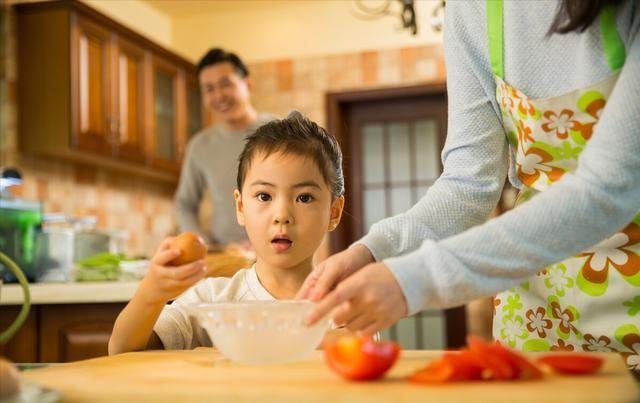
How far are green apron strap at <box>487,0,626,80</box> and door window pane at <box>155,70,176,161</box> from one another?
12.6 feet

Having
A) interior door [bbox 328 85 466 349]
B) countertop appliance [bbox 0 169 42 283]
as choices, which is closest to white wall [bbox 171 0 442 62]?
interior door [bbox 328 85 466 349]

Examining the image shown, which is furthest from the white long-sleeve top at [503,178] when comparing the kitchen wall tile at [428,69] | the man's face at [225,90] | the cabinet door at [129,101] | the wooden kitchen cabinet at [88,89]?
the kitchen wall tile at [428,69]

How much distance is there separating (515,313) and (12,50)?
133 inches

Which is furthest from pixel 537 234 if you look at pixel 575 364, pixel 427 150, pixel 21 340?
pixel 427 150

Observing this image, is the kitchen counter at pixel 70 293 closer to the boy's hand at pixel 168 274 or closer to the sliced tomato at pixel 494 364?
the boy's hand at pixel 168 274

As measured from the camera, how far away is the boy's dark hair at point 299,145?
159 centimetres

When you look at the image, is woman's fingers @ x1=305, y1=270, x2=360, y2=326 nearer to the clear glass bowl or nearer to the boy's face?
the clear glass bowl

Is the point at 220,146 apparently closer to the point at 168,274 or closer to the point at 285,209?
the point at 285,209

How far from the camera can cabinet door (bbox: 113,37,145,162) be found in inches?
174

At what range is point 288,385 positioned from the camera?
2.74 ft

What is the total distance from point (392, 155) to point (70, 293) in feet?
11.0

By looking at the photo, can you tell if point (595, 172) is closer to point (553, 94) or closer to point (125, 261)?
point (553, 94)

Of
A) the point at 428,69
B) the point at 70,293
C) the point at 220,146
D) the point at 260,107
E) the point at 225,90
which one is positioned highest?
the point at 428,69

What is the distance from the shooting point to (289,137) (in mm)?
1606
